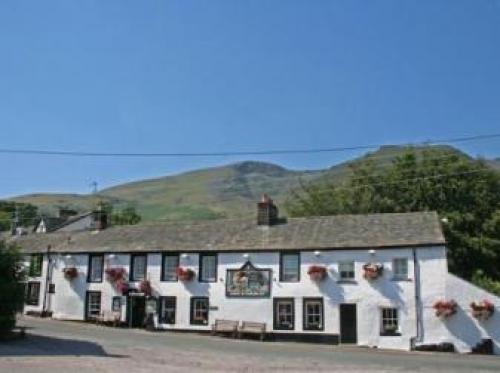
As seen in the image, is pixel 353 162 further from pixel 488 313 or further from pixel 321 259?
pixel 488 313

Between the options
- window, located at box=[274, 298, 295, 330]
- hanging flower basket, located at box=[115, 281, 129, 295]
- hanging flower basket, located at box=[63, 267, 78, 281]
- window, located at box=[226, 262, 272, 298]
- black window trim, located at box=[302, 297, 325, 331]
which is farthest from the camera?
hanging flower basket, located at box=[63, 267, 78, 281]

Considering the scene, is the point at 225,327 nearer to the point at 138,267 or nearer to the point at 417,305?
the point at 138,267

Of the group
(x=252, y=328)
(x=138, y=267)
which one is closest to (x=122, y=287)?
(x=138, y=267)

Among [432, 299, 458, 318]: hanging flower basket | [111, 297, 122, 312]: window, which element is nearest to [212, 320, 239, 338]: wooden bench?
[111, 297, 122, 312]: window

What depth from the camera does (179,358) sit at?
24359 mm

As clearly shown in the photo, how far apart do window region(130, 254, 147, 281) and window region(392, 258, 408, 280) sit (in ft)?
51.9

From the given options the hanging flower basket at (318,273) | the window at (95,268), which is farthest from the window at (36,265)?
the hanging flower basket at (318,273)

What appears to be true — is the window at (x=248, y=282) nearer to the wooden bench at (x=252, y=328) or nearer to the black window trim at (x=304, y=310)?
the wooden bench at (x=252, y=328)

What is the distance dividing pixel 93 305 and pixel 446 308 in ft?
74.3

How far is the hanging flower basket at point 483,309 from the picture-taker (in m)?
34.9

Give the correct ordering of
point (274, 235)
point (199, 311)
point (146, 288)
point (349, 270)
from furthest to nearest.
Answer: point (146, 288)
point (274, 235)
point (199, 311)
point (349, 270)

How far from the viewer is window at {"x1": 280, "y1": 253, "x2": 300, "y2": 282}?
132ft

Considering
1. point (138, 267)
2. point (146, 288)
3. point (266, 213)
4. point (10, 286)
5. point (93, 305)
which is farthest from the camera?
point (93, 305)

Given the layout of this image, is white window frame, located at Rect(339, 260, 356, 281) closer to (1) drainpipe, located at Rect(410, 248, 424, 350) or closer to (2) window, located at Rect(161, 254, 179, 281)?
(1) drainpipe, located at Rect(410, 248, 424, 350)
